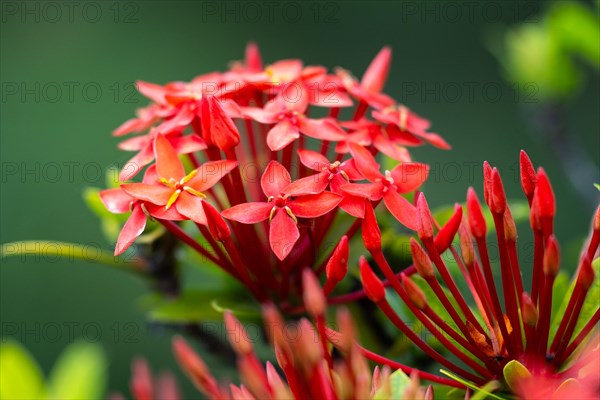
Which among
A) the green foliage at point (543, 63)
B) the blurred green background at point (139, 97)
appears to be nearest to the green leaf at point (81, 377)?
the green foliage at point (543, 63)

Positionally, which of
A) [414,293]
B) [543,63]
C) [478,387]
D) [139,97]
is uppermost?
[543,63]

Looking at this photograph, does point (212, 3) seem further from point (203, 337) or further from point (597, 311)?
point (597, 311)

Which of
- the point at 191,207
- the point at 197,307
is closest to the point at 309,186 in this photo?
the point at 191,207

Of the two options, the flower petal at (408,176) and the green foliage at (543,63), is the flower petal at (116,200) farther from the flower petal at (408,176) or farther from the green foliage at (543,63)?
the green foliage at (543,63)

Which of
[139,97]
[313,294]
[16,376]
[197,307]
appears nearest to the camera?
[313,294]

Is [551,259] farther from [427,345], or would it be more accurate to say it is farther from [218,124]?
[218,124]

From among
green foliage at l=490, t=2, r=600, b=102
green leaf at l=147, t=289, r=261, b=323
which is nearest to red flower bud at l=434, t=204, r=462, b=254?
green leaf at l=147, t=289, r=261, b=323

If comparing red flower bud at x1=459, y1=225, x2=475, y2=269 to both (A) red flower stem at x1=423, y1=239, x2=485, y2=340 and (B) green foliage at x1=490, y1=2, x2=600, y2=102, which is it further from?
(B) green foliage at x1=490, y1=2, x2=600, y2=102
